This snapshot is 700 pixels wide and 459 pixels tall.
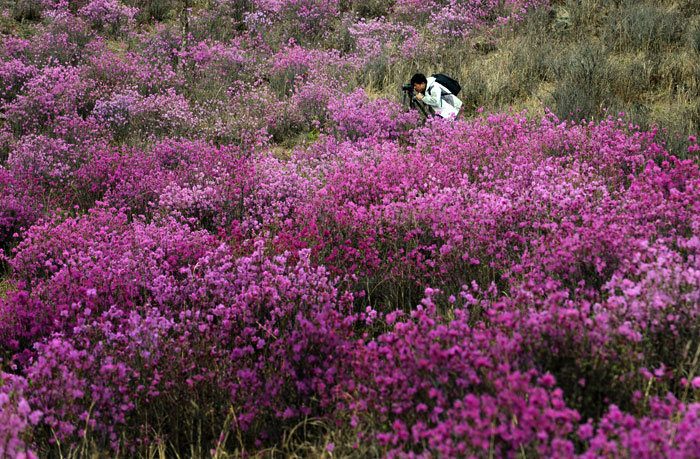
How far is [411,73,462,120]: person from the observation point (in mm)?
7633

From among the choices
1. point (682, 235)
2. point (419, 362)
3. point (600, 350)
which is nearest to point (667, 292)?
point (600, 350)

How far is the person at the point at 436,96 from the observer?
763 centimetres

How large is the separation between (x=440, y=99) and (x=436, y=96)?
0.07m

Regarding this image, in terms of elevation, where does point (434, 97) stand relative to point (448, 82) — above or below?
below

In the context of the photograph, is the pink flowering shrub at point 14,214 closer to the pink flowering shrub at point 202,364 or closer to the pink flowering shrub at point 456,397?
the pink flowering shrub at point 202,364

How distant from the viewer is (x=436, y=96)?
25.1ft

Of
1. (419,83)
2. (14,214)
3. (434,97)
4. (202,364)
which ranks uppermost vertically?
(202,364)

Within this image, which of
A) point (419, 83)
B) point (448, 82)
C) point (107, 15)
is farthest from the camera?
point (107, 15)

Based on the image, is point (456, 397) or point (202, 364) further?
point (202, 364)

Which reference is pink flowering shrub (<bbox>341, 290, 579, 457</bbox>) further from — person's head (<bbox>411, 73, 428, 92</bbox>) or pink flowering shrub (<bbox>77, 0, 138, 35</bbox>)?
pink flowering shrub (<bbox>77, 0, 138, 35</bbox>)

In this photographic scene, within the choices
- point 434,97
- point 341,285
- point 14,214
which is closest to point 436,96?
point 434,97

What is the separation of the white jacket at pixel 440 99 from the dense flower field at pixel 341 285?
394 mm

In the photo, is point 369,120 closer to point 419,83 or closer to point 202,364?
point 419,83

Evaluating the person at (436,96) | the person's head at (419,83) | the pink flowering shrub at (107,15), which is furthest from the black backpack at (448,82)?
the pink flowering shrub at (107,15)
